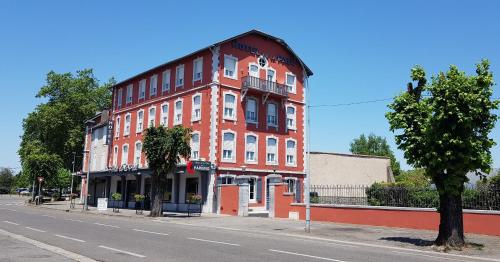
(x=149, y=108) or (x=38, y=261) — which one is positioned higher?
(x=149, y=108)

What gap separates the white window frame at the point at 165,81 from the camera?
134ft

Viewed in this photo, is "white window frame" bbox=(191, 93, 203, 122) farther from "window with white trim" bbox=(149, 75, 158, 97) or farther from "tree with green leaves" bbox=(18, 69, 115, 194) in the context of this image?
"tree with green leaves" bbox=(18, 69, 115, 194)

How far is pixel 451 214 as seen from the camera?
48.5ft

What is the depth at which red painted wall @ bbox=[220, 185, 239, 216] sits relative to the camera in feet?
104

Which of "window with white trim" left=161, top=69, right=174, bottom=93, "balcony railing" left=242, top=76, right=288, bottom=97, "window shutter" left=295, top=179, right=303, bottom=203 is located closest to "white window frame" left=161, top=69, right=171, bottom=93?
"window with white trim" left=161, top=69, right=174, bottom=93

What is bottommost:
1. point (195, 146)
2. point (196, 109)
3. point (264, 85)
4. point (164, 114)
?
point (195, 146)

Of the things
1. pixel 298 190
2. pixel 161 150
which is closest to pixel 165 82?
pixel 161 150

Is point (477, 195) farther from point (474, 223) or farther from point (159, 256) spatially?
point (159, 256)

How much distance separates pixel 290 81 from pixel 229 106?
7.65 meters

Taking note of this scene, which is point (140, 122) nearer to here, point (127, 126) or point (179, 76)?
point (127, 126)

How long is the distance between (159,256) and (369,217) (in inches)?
590

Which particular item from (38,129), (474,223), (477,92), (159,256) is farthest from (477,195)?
(38,129)

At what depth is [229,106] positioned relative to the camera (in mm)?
36031

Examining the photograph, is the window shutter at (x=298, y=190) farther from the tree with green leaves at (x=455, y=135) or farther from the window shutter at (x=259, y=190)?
the tree with green leaves at (x=455, y=135)
